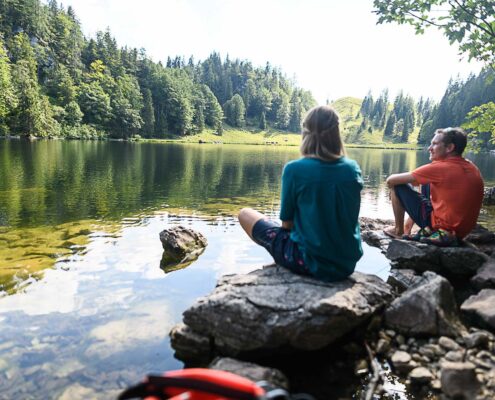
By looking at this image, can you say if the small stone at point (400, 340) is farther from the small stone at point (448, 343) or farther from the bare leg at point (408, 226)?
the bare leg at point (408, 226)

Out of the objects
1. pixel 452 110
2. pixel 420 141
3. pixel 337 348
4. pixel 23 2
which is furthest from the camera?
pixel 420 141

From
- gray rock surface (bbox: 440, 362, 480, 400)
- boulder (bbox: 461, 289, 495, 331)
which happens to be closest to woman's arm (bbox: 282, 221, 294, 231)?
gray rock surface (bbox: 440, 362, 480, 400)


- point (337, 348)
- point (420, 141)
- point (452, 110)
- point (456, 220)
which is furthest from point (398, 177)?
point (420, 141)

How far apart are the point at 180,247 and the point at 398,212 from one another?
199 inches

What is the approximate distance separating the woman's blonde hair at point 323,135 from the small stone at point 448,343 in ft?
8.04

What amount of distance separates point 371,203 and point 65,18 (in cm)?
16162

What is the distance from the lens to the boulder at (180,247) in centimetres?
802

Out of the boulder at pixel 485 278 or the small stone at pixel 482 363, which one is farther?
the boulder at pixel 485 278

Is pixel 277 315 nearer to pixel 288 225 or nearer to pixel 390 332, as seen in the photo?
pixel 288 225

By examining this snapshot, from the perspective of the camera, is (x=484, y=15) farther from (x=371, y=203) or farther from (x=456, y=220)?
(x=371, y=203)

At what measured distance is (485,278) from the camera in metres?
5.84

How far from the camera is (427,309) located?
4477mm

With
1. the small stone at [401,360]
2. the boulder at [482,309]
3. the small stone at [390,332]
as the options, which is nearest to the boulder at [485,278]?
the boulder at [482,309]

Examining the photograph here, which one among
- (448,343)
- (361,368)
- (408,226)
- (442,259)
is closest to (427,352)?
(448,343)
